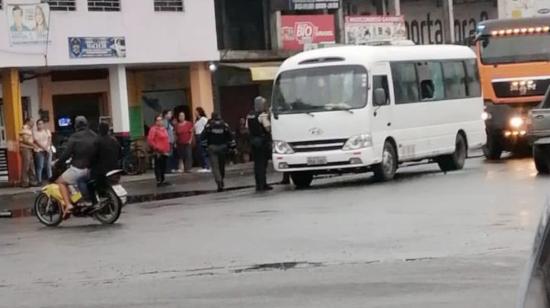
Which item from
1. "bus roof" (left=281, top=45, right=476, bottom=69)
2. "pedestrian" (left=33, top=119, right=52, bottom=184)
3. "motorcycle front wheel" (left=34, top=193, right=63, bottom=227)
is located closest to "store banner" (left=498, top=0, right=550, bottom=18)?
"bus roof" (left=281, top=45, right=476, bottom=69)

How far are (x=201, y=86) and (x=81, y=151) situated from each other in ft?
60.0

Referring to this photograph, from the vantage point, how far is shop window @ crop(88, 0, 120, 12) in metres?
32.8

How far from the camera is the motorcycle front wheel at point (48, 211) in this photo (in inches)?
736

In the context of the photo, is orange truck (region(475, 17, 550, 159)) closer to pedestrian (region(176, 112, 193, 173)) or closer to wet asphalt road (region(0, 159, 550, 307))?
wet asphalt road (region(0, 159, 550, 307))

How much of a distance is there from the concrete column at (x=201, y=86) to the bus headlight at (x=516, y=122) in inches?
425

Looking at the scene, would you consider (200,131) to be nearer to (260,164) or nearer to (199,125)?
(199,125)

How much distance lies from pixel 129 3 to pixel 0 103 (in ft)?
15.3

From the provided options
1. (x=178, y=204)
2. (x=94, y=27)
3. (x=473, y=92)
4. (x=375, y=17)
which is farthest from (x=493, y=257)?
(x=375, y=17)

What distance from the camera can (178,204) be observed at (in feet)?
71.9

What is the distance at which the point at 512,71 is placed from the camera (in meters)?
29.8

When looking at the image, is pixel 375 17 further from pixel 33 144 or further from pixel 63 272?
pixel 63 272

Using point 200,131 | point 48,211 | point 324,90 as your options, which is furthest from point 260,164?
point 200,131

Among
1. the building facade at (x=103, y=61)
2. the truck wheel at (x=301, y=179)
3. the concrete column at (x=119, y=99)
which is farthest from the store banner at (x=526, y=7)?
the truck wheel at (x=301, y=179)

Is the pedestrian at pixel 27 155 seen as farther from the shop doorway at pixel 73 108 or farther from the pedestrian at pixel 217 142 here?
the pedestrian at pixel 217 142
